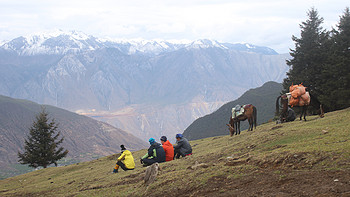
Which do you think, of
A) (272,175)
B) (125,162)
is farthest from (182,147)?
(272,175)

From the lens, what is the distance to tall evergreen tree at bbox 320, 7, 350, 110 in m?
45.9

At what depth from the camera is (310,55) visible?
56.2m

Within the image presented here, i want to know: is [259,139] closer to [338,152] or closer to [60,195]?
[338,152]

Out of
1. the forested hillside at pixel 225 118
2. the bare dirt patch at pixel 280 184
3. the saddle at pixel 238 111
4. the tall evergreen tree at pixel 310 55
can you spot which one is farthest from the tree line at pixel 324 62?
the forested hillside at pixel 225 118

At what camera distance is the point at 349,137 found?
1564 cm

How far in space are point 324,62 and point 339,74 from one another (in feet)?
19.8

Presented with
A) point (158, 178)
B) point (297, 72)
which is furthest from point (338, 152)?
point (297, 72)

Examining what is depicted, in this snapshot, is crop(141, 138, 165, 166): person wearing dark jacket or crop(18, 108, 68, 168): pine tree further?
crop(18, 108, 68, 168): pine tree

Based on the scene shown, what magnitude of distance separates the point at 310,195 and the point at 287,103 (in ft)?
55.8

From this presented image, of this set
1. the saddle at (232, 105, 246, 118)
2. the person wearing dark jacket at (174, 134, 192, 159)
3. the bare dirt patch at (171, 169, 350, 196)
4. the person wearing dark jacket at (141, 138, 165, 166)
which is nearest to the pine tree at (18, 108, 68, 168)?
the saddle at (232, 105, 246, 118)

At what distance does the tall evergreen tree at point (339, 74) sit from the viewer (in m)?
45.9

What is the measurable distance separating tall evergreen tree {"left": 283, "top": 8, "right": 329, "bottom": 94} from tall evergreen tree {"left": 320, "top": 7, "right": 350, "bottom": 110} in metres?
3.01

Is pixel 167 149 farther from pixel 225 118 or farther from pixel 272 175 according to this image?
pixel 225 118

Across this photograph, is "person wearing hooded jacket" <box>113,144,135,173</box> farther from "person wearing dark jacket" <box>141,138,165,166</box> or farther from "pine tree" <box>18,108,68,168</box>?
"pine tree" <box>18,108,68,168</box>
